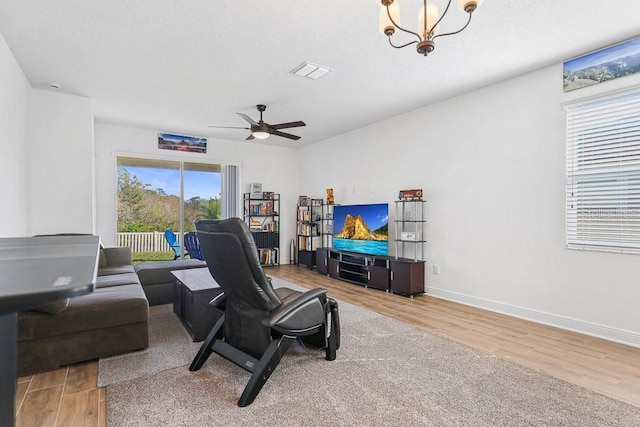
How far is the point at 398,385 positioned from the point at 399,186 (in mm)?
3383

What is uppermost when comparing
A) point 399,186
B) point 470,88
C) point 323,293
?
point 470,88

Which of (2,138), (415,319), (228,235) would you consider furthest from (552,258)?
(2,138)

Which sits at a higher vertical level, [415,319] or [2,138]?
[2,138]

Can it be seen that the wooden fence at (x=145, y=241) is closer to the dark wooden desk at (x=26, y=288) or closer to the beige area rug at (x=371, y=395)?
the beige area rug at (x=371, y=395)

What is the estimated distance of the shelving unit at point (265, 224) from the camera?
686 cm

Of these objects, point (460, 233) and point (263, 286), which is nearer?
point (263, 286)

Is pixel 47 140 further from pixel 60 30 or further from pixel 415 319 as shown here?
pixel 415 319

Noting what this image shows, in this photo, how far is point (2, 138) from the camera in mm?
3062

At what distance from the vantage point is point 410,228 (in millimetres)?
4871

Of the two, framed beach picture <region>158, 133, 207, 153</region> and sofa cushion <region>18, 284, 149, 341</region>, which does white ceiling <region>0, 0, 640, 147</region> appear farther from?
sofa cushion <region>18, 284, 149, 341</region>

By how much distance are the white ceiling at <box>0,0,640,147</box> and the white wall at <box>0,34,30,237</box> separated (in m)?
0.17

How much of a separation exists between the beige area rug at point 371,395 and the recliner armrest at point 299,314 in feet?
1.23

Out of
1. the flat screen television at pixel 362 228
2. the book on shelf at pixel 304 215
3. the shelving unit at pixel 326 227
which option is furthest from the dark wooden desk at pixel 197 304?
the book on shelf at pixel 304 215

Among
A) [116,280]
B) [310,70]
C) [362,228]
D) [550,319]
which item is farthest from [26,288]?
[362,228]
